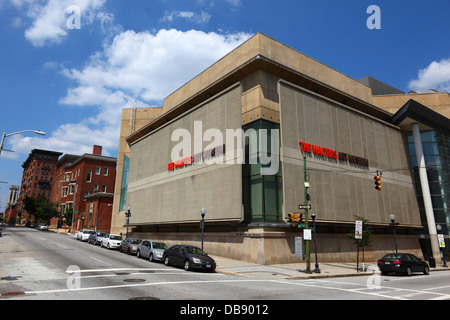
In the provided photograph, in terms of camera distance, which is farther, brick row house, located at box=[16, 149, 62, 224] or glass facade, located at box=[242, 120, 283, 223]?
brick row house, located at box=[16, 149, 62, 224]

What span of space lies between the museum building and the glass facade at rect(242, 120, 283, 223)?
0.29 feet

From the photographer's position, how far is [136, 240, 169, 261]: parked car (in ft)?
74.9

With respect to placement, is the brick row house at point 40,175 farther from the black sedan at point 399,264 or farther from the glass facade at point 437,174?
the black sedan at point 399,264

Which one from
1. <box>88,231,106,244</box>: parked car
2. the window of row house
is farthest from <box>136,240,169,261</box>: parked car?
the window of row house

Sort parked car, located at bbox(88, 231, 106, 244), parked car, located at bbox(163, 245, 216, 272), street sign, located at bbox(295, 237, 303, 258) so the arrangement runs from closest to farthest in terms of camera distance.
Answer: parked car, located at bbox(163, 245, 216, 272), street sign, located at bbox(295, 237, 303, 258), parked car, located at bbox(88, 231, 106, 244)

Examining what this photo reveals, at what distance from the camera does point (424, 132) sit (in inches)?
1721

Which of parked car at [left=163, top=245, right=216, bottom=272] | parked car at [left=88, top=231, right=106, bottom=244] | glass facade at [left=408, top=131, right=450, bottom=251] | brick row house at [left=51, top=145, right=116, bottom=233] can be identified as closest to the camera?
parked car at [left=163, top=245, right=216, bottom=272]

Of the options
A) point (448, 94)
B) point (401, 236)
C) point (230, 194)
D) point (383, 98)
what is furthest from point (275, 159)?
point (448, 94)

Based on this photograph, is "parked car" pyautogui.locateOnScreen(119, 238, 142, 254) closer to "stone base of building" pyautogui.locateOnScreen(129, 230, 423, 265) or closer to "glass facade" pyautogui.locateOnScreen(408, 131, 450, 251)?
"stone base of building" pyautogui.locateOnScreen(129, 230, 423, 265)

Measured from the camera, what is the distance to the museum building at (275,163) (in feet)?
89.0

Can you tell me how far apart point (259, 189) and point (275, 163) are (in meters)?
2.72

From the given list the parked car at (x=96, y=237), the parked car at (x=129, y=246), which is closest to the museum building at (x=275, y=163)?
the parked car at (x=96, y=237)
